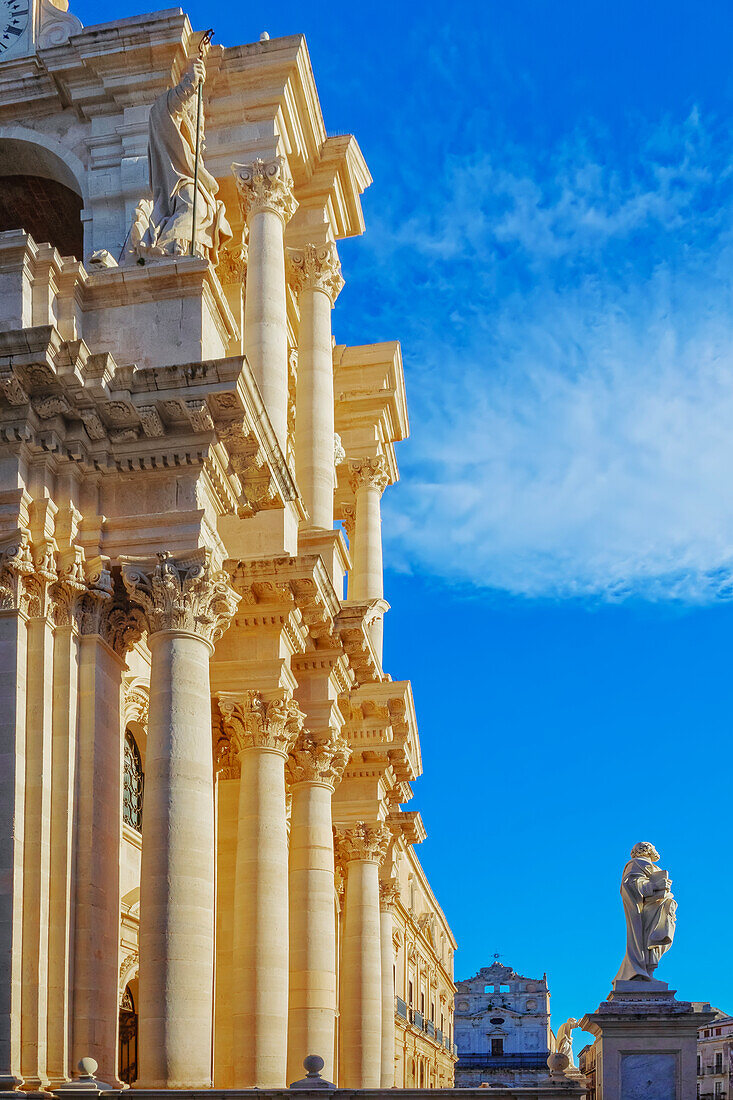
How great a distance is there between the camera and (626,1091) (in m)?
20.0

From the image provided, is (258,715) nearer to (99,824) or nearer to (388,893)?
(99,824)

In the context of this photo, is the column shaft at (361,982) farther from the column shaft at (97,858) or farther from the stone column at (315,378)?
the column shaft at (97,858)

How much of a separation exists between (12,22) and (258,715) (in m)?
16.3

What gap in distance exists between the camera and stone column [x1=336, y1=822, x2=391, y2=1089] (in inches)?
1350

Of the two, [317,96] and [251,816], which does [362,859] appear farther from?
[317,96]

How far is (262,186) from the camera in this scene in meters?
30.3

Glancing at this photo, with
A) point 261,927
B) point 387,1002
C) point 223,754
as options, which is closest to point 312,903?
point 223,754

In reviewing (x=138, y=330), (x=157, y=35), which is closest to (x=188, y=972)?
(x=138, y=330)

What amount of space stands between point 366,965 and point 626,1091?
15989 millimetres

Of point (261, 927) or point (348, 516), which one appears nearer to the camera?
point (261, 927)

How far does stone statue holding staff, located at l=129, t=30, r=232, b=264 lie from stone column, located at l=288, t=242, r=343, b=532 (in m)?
7.94

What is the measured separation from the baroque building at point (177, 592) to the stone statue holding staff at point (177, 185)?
0.05 metres

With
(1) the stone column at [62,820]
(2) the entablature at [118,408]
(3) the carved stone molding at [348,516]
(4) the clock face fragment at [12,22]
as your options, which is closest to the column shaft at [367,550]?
(3) the carved stone molding at [348,516]

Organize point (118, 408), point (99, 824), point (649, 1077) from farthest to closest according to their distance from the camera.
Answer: point (118, 408) < point (99, 824) < point (649, 1077)
